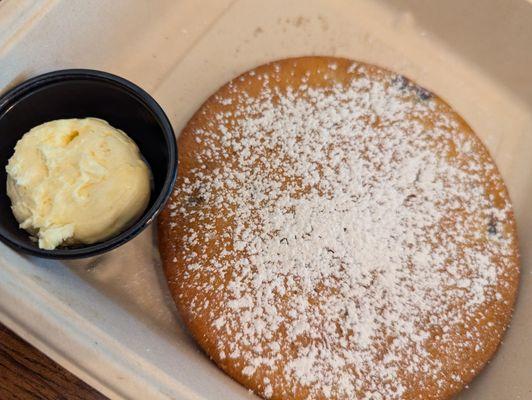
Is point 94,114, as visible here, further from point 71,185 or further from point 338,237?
point 338,237

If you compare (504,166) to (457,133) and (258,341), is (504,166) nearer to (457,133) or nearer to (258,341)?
(457,133)

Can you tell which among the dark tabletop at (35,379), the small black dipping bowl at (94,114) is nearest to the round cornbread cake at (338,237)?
the small black dipping bowl at (94,114)

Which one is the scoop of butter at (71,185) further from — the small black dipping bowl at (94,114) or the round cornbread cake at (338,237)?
the round cornbread cake at (338,237)

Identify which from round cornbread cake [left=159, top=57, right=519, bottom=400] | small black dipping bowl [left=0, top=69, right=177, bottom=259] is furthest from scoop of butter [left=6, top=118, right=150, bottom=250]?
round cornbread cake [left=159, top=57, right=519, bottom=400]

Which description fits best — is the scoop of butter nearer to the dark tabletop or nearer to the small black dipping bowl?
the small black dipping bowl

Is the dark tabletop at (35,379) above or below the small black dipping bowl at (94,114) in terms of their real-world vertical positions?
below

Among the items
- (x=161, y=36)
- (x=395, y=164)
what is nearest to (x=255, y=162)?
(x=395, y=164)

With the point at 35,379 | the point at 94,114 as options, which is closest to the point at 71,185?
the point at 94,114
